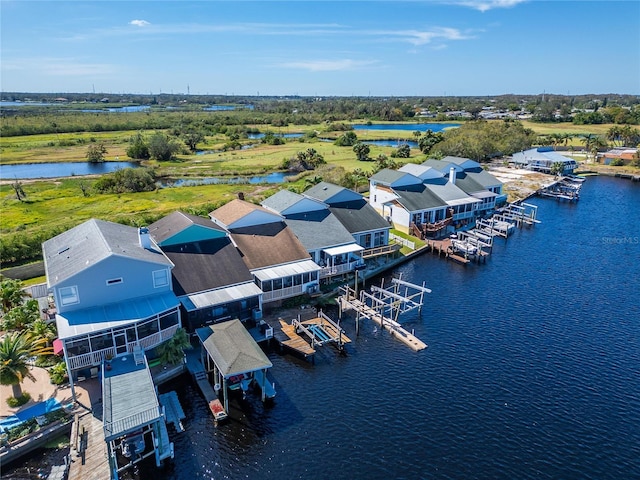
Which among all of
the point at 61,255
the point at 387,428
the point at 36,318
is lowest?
the point at 387,428

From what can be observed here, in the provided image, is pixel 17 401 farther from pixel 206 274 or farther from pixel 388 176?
pixel 388 176

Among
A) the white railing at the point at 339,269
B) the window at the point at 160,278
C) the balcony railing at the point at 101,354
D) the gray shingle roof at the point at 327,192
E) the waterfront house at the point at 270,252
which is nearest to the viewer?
the balcony railing at the point at 101,354

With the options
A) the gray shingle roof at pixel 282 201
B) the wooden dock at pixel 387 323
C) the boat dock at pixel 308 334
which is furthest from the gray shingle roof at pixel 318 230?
the boat dock at pixel 308 334

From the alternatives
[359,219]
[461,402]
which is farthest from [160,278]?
[359,219]

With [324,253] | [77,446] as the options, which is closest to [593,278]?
[324,253]

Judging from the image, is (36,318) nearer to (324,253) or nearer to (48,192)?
(324,253)

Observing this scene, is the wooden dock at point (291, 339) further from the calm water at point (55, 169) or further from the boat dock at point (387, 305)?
the calm water at point (55, 169)
